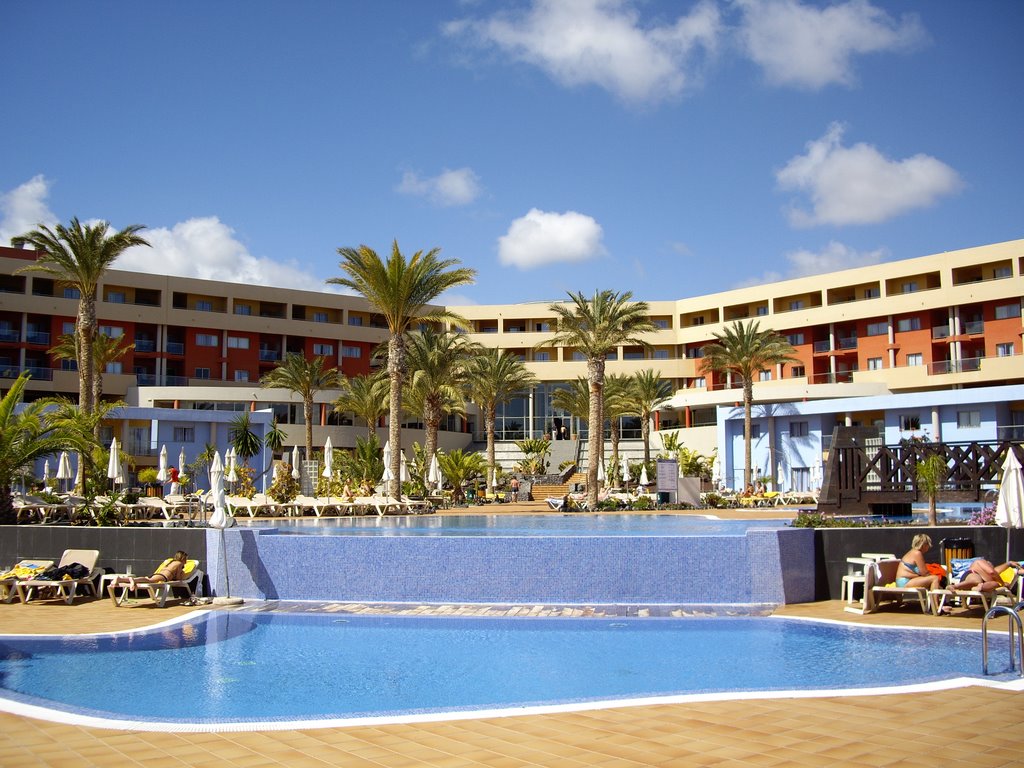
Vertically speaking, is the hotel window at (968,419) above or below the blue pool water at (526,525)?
above

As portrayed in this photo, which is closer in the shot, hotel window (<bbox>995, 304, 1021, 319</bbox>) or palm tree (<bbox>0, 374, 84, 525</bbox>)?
palm tree (<bbox>0, 374, 84, 525</bbox>)

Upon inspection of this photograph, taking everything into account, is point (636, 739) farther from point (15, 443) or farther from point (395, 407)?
point (395, 407)

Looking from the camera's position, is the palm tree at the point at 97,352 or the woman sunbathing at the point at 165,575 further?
the palm tree at the point at 97,352

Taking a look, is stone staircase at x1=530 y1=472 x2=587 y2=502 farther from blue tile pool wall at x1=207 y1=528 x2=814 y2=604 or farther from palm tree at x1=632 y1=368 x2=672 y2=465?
blue tile pool wall at x1=207 y1=528 x2=814 y2=604

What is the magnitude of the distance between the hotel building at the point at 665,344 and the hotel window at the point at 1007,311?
7 cm

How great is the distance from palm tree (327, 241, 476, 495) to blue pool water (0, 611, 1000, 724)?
2013 cm

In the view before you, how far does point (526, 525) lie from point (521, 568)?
12415 millimetres

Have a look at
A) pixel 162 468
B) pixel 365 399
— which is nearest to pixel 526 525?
pixel 162 468

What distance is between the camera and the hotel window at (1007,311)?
50.2 m

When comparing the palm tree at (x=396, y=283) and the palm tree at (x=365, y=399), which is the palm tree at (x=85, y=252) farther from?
the palm tree at (x=365, y=399)

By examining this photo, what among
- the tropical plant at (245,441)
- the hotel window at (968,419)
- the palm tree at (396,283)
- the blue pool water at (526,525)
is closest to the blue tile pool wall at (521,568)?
the blue pool water at (526,525)

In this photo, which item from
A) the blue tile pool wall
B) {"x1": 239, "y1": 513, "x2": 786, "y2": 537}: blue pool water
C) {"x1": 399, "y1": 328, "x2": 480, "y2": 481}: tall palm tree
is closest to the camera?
the blue tile pool wall

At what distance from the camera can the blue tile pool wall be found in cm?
1297

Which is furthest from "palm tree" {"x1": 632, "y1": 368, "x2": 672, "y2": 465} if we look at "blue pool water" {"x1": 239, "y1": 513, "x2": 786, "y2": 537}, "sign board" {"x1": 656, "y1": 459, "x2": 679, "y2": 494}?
"blue pool water" {"x1": 239, "y1": 513, "x2": 786, "y2": 537}
